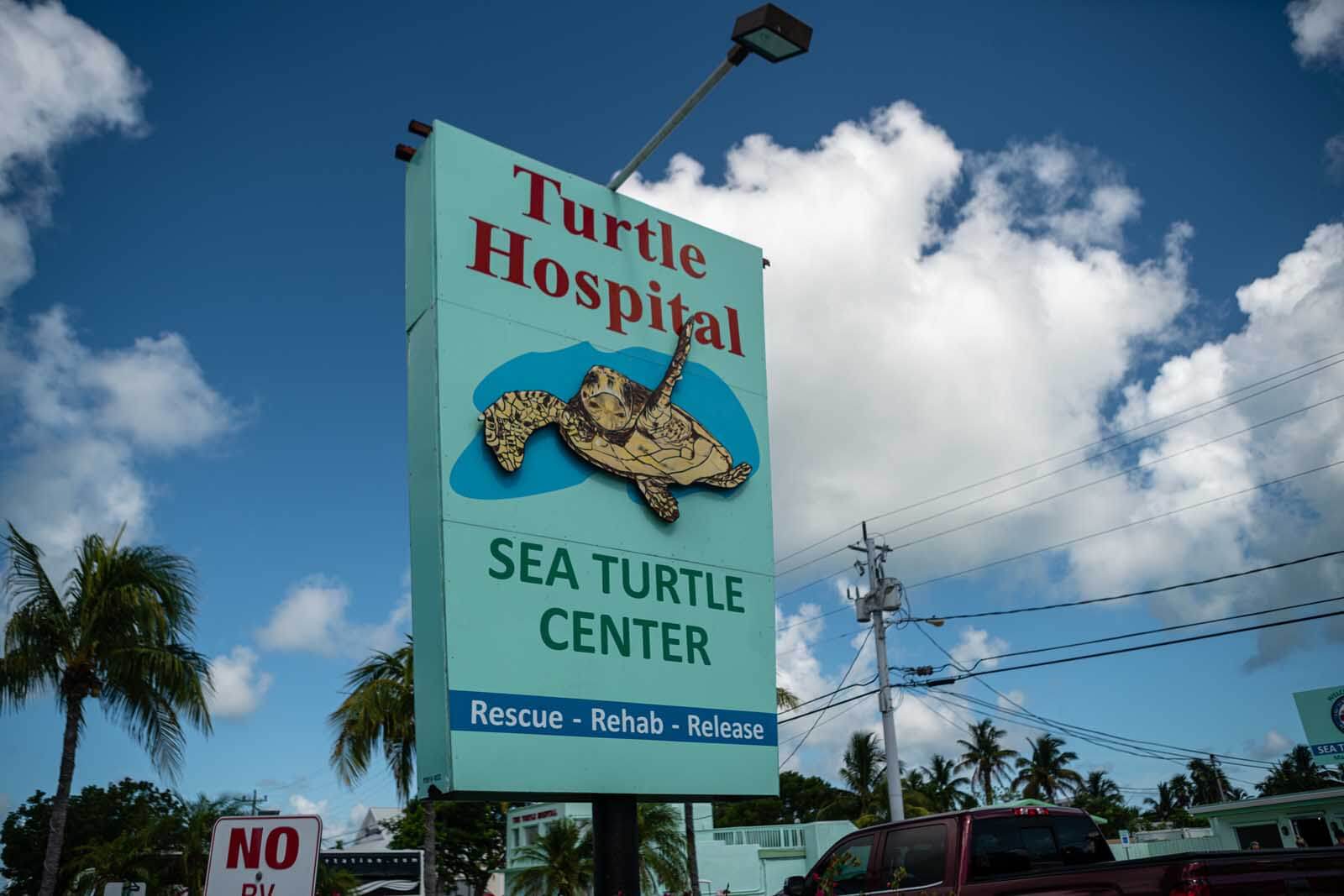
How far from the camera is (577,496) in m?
9.32

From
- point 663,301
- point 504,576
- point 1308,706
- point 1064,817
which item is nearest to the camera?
point 504,576

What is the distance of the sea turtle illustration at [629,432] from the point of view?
895 cm

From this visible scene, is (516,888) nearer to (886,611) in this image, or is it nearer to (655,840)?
(655,840)

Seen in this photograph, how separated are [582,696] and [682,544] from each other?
182 cm

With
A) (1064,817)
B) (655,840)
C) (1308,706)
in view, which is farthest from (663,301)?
(1308,706)

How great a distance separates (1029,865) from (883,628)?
68.6 ft

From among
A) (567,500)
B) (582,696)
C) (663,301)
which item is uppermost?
(663,301)

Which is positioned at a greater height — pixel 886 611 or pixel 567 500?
pixel 886 611

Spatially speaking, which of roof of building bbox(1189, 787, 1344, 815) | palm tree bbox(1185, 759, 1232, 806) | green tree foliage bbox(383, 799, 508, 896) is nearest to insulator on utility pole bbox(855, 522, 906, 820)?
roof of building bbox(1189, 787, 1344, 815)

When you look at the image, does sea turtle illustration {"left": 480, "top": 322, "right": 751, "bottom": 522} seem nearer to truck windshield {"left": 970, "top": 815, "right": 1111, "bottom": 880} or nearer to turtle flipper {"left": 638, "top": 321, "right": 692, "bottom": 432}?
turtle flipper {"left": 638, "top": 321, "right": 692, "bottom": 432}

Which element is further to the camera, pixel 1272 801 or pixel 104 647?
pixel 1272 801

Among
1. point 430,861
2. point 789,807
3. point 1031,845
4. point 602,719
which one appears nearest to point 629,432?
point 602,719

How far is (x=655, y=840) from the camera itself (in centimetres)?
2973

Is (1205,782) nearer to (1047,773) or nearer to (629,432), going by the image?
(1047,773)
